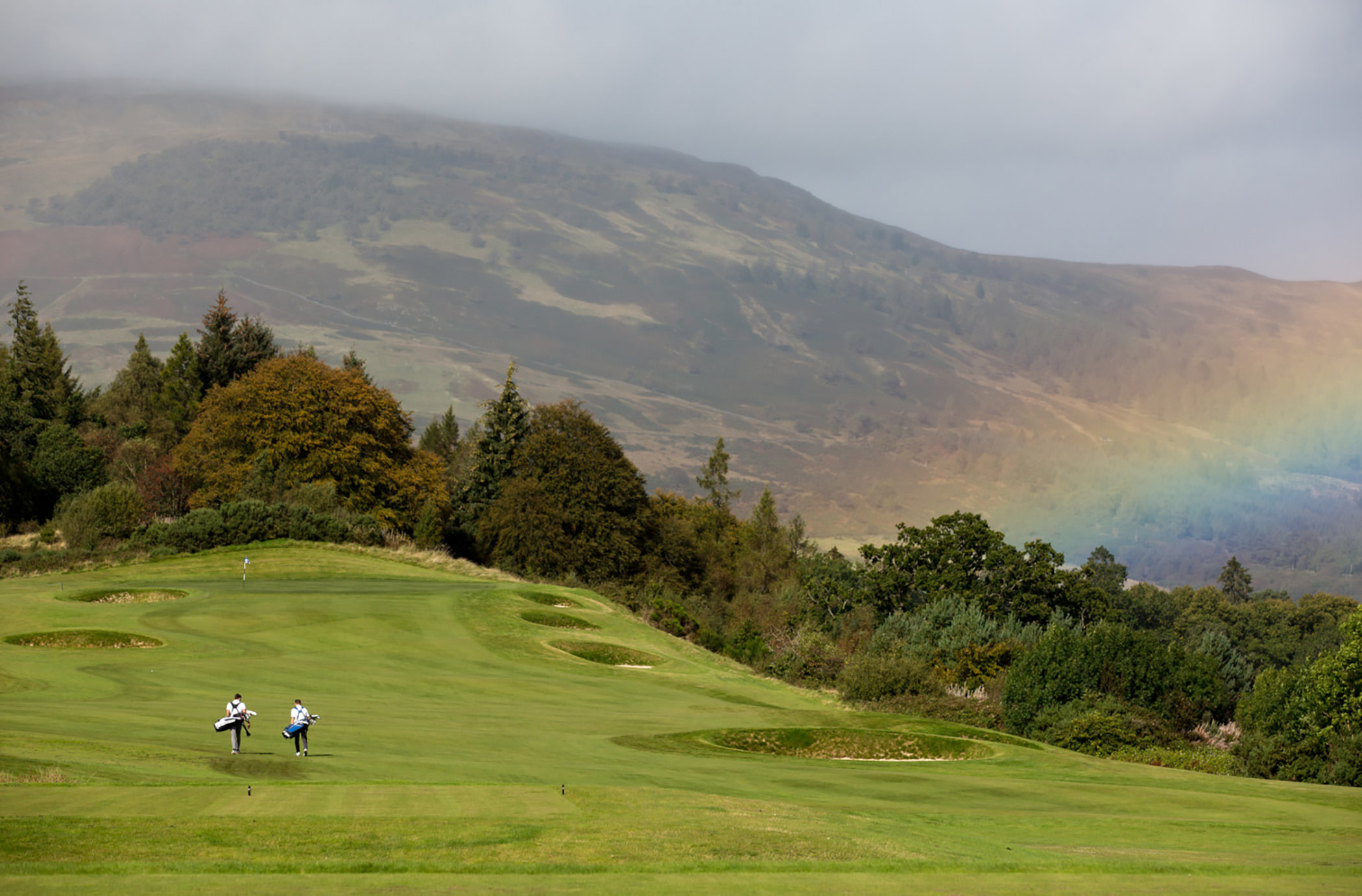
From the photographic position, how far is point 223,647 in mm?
36062

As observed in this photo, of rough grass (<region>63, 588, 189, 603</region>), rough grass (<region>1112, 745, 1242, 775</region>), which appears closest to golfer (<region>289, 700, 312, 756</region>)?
rough grass (<region>1112, 745, 1242, 775</region>)

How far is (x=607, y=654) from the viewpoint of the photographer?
43.1 m

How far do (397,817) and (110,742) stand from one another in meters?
7.26

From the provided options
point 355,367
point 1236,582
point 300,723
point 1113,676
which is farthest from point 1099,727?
point 1236,582

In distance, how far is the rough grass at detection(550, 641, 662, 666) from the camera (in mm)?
42656

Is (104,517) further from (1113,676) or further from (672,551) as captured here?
(1113,676)

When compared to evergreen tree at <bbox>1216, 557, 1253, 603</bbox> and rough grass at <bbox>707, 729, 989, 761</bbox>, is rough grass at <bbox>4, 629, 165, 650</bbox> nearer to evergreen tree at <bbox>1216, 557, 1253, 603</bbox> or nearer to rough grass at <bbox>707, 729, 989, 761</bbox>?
rough grass at <bbox>707, 729, 989, 761</bbox>

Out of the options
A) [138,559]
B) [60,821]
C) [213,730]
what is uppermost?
[60,821]

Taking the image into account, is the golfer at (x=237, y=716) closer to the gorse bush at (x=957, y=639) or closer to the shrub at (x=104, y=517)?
the gorse bush at (x=957, y=639)

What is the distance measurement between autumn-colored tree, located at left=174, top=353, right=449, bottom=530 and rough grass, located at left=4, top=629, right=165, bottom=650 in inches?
1780

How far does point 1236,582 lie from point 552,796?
184026mm

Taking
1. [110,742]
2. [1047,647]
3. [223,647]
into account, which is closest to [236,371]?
[223,647]

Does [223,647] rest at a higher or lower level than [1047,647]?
lower

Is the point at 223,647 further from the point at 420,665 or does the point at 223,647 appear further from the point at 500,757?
the point at 500,757
